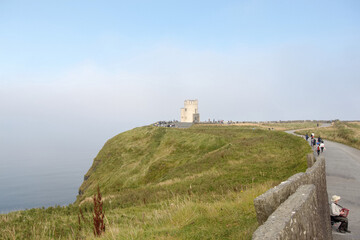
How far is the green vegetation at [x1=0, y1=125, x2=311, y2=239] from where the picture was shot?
743 cm

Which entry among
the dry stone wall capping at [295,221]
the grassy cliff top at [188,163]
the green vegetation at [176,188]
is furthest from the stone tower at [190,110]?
the dry stone wall capping at [295,221]

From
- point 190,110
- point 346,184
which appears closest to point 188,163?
point 346,184

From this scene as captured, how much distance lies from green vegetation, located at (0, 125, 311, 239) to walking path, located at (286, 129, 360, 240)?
2.21 meters

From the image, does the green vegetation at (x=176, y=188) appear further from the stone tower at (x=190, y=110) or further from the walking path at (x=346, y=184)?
the stone tower at (x=190, y=110)

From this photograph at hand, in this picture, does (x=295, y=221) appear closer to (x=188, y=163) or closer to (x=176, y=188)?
(x=176, y=188)

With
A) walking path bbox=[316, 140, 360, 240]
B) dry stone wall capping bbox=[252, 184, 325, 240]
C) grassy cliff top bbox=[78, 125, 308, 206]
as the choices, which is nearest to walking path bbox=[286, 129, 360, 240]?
walking path bbox=[316, 140, 360, 240]

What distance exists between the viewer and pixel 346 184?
1541 centimetres

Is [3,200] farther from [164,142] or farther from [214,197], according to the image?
[214,197]

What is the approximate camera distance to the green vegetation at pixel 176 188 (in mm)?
7426

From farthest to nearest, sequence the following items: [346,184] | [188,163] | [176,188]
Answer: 1. [188,163]
2. [176,188]
3. [346,184]

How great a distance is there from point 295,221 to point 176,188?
13233mm

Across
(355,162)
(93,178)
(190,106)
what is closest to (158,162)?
(93,178)

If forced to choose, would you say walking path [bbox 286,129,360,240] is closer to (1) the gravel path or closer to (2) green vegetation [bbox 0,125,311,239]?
(1) the gravel path

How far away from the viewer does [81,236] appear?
7777 mm
